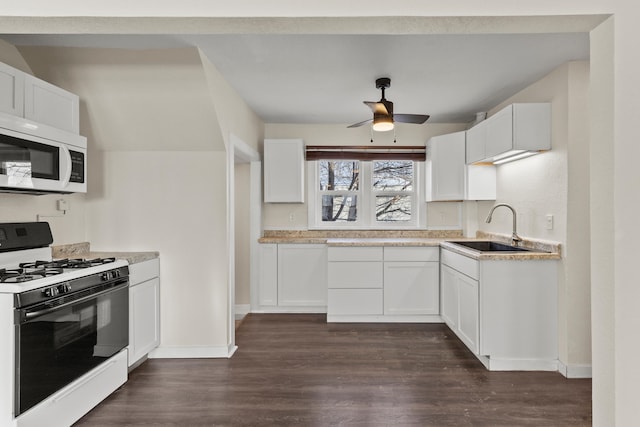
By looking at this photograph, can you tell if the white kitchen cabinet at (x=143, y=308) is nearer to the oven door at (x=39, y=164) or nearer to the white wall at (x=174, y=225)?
the white wall at (x=174, y=225)

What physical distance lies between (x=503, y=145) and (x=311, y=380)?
240 centimetres

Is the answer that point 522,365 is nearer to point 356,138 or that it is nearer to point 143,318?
point 143,318

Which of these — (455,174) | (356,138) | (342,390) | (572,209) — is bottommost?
(342,390)

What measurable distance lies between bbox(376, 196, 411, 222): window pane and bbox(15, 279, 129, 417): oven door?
316cm

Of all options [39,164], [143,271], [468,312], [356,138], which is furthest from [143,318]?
[356,138]

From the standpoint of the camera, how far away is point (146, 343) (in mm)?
3066

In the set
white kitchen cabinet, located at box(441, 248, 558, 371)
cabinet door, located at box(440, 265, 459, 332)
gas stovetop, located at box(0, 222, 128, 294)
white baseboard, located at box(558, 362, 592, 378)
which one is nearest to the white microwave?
gas stovetop, located at box(0, 222, 128, 294)

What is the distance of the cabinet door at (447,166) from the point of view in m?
4.36

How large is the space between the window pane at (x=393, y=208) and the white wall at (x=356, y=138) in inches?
9.6

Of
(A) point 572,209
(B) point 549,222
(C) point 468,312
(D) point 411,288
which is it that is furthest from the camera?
(D) point 411,288

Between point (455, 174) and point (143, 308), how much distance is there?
3330mm

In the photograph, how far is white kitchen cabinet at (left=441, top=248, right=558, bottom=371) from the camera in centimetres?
301

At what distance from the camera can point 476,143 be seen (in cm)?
400

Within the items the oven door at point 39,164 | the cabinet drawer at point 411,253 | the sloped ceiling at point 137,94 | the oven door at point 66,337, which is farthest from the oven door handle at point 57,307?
the cabinet drawer at point 411,253
